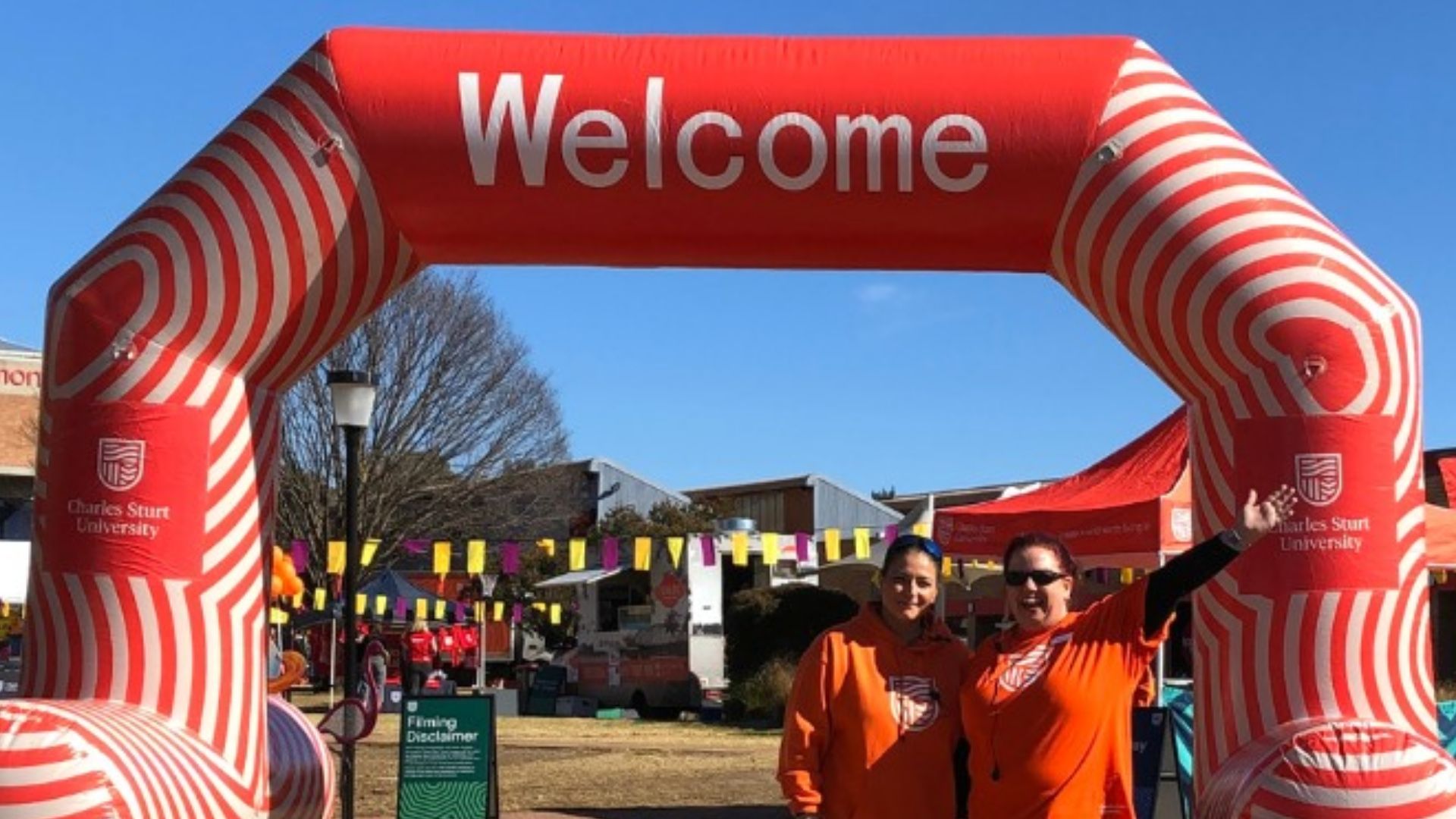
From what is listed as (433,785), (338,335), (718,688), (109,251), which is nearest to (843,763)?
(338,335)

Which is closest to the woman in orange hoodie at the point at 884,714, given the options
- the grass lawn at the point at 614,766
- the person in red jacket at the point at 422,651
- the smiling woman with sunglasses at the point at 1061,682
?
the smiling woman with sunglasses at the point at 1061,682

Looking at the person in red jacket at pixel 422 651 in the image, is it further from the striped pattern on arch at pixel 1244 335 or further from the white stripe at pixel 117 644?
the striped pattern on arch at pixel 1244 335

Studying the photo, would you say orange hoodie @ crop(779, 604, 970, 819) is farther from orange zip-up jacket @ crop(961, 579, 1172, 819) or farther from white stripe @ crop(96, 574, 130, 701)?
white stripe @ crop(96, 574, 130, 701)

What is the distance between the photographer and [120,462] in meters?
5.61

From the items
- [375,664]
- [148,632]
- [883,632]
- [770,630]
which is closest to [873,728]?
[883,632]

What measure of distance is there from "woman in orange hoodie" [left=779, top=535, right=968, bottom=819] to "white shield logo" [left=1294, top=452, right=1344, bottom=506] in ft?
4.65

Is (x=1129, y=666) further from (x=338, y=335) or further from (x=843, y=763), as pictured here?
(x=338, y=335)

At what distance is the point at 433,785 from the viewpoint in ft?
34.4

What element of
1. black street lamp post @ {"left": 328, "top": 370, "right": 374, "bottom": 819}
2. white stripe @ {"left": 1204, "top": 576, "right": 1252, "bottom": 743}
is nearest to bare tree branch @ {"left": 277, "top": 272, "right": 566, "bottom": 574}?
black street lamp post @ {"left": 328, "top": 370, "right": 374, "bottom": 819}

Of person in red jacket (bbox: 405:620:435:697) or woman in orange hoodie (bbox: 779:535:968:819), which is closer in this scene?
woman in orange hoodie (bbox: 779:535:968:819)

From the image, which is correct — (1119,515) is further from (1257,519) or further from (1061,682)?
(1061,682)

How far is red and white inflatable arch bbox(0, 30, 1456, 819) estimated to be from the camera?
5492 millimetres

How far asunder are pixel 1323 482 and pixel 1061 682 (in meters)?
1.51

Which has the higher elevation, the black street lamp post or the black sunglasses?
the black street lamp post
